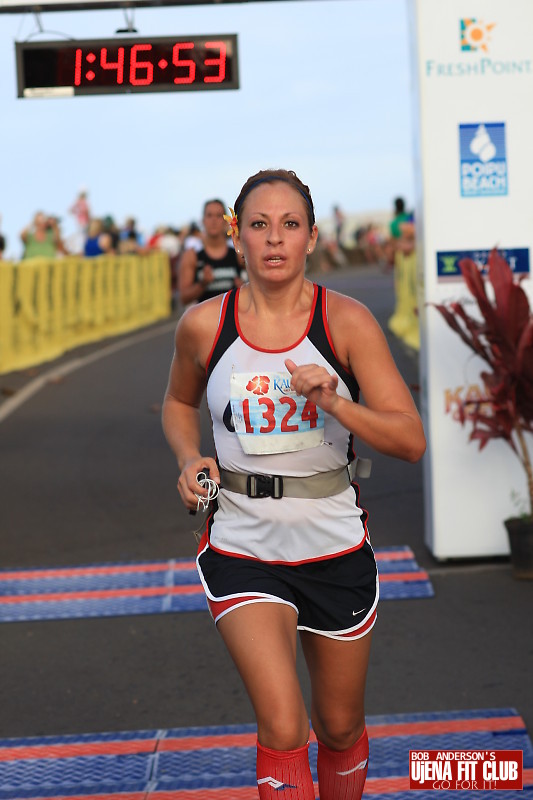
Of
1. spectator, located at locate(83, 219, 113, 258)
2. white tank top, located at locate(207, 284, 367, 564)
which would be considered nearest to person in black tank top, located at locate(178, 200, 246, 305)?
white tank top, located at locate(207, 284, 367, 564)

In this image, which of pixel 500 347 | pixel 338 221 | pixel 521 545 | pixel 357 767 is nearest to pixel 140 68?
pixel 500 347

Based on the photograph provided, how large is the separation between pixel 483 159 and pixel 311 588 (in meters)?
4.08

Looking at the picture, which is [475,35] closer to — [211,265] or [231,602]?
[211,265]

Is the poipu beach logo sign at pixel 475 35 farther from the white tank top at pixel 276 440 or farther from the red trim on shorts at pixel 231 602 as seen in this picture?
the red trim on shorts at pixel 231 602

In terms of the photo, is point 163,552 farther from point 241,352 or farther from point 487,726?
point 241,352

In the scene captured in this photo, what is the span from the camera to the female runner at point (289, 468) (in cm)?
348

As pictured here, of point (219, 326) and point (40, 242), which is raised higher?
point (40, 242)

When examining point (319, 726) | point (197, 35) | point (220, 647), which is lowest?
point (220, 647)

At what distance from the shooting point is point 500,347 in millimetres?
6871

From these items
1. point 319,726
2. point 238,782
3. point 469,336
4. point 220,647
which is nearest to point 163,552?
point 220,647

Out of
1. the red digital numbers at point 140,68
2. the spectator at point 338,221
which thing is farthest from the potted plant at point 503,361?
the spectator at point 338,221

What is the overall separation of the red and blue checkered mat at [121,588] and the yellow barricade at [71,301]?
34.6 ft

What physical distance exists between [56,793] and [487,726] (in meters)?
1.70

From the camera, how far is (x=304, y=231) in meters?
3.58
